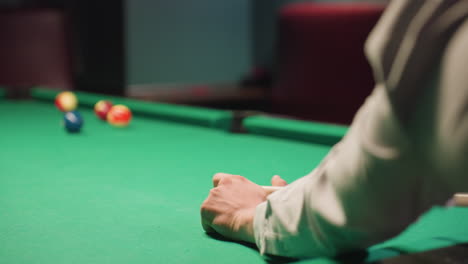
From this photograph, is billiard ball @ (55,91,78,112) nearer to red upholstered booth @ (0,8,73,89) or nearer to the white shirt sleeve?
red upholstered booth @ (0,8,73,89)

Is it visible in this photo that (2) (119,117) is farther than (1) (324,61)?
No

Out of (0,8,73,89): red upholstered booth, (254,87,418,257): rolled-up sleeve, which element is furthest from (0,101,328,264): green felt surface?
(0,8,73,89): red upholstered booth

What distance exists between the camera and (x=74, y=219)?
4.54ft

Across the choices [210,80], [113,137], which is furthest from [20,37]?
[113,137]

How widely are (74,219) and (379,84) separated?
0.87 metres

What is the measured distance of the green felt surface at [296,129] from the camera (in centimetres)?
221

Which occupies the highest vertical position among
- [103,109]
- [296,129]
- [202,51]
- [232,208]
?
[232,208]

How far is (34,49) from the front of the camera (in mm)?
5742

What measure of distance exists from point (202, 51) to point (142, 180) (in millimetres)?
5132

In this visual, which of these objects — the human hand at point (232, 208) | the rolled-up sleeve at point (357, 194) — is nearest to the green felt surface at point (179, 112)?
the human hand at point (232, 208)

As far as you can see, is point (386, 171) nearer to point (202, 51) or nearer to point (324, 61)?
point (324, 61)

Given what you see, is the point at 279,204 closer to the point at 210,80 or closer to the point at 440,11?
the point at 440,11

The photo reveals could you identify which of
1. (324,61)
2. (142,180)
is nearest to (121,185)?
(142,180)

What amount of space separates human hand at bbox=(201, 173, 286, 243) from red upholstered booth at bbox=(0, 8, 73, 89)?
4676 mm
